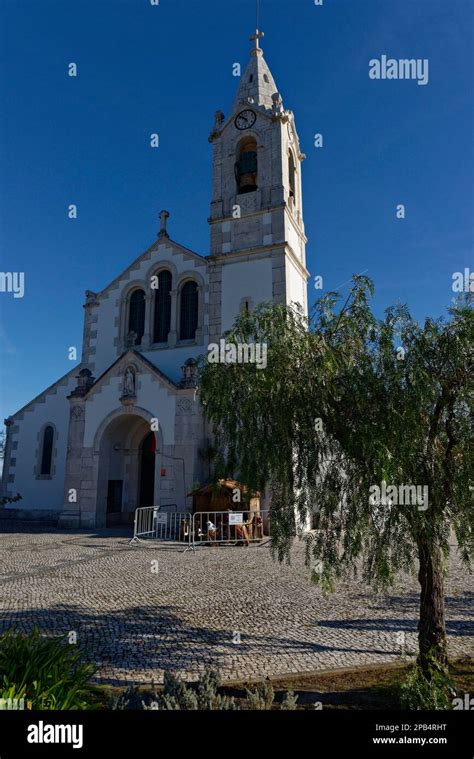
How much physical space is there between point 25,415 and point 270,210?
15602mm

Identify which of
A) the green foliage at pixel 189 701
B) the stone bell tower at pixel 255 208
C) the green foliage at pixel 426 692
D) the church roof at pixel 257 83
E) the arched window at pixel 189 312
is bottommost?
the green foliage at pixel 426 692

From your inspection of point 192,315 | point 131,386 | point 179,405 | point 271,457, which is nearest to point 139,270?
point 192,315

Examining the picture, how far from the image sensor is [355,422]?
193 inches

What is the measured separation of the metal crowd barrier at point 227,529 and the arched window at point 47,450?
10069 millimetres

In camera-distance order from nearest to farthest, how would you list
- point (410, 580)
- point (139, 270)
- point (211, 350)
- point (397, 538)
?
point (397, 538), point (211, 350), point (410, 580), point (139, 270)

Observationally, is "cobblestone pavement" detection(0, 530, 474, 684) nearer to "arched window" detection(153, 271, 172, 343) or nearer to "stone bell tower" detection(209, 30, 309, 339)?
"stone bell tower" detection(209, 30, 309, 339)

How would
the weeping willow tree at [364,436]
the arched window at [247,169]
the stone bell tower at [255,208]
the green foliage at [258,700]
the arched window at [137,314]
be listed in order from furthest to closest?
1. the arched window at [137,314]
2. the arched window at [247,169]
3. the stone bell tower at [255,208]
4. the weeping willow tree at [364,436]
5. the green foliage at [258,700]

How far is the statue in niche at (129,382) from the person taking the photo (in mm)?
→ 19297

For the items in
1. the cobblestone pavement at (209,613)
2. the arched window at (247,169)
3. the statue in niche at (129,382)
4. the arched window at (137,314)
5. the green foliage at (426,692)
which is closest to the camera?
the green foliage at (426,692)

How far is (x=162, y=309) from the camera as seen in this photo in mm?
22406

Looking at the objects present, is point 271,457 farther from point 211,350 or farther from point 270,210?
point 270,210

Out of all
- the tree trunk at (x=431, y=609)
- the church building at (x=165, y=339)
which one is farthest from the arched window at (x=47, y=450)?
the tree trunk at (x=431, y=609)

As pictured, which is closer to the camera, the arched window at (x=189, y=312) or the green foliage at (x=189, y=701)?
the green foliage at (x=189, y=701)

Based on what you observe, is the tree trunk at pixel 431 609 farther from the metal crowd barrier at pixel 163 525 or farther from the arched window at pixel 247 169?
the arched window at pixel 247 169
